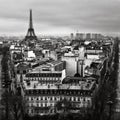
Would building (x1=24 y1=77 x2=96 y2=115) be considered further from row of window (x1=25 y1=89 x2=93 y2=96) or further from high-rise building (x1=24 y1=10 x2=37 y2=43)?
high-rise building (x1=24 y1=10 x2=37 y2=43)

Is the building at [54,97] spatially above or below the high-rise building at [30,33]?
below

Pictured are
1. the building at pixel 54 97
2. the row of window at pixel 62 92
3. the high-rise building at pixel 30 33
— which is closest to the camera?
the building at pixel 54 97

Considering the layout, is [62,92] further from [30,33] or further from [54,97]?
[30,33]

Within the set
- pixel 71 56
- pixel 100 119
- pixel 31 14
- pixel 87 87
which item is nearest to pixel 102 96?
pixel 87 87

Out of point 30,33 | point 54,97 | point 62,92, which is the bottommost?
point 54,97

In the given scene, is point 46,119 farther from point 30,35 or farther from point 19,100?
point 30,35

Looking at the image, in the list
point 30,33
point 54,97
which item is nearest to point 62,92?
point 54,97

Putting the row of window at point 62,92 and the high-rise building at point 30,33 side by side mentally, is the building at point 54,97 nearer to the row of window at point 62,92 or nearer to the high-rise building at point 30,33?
the row of window at point 62,92

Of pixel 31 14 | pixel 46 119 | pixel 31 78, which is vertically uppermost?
pixel 31 14

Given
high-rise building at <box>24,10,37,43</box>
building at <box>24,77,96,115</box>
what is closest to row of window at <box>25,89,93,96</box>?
building at <box>24,77,96,115</box>

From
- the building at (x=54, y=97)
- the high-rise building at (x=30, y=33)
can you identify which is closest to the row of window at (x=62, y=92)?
the building at (x=54, y=97)

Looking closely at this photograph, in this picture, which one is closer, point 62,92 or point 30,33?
point 62,92
